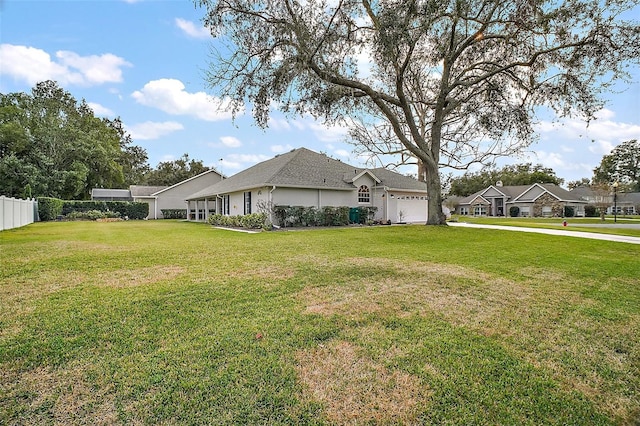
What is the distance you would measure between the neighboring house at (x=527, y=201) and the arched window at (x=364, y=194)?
114 ft

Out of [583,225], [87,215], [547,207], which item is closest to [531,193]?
[547,207]

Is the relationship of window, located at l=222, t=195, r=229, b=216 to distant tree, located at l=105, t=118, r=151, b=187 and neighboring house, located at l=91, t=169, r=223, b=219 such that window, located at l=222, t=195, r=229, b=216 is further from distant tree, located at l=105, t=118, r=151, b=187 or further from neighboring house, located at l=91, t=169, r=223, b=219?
distant tree, located at l=105, t=118, r=151, b=187

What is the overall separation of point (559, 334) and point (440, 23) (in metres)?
13.6

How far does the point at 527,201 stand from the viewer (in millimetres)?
46281

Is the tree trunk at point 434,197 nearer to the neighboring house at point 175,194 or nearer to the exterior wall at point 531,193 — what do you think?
the neighboring house at point 175,194

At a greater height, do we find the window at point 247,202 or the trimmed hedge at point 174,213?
the window at point 247,202

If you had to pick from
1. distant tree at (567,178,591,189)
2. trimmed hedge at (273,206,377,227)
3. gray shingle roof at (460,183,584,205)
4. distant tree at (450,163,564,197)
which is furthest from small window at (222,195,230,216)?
distant tree at (567,178,591,189)

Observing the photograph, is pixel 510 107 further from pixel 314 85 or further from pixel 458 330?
pixel 458 330

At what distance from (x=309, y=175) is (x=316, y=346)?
57.5 feet

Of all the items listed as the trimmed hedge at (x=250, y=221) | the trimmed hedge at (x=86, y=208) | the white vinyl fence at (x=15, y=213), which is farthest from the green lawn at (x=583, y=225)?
the trimmed hedge at (x=86, y=208)

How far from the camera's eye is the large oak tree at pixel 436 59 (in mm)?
10070

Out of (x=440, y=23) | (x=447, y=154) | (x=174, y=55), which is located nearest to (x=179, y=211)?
(x=174, y=55)

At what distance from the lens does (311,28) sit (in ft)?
33.1

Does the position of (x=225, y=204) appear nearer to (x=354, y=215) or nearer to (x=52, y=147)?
(x=354, y=215)
